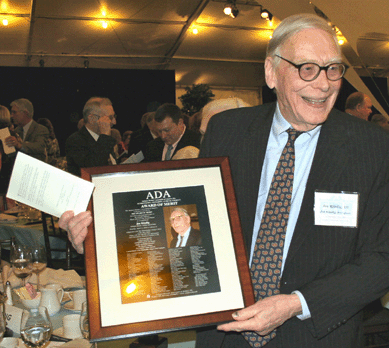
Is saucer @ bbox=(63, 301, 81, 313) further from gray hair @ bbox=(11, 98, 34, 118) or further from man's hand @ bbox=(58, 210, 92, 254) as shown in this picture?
gray hair @ bbox=(11, 98, 34, 118)

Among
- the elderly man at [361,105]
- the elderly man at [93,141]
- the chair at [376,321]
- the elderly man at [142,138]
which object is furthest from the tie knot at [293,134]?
the elderly man at [142,138]

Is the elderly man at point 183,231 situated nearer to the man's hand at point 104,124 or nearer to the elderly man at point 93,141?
the elderly man at point 93,141

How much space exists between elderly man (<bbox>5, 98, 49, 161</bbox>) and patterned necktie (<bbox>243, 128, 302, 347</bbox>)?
446 cm

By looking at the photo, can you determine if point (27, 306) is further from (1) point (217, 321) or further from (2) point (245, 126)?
(2) point (245, 126)

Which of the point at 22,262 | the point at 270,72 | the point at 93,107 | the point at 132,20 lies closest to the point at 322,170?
the point at 270,72

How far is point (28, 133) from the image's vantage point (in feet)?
18.5

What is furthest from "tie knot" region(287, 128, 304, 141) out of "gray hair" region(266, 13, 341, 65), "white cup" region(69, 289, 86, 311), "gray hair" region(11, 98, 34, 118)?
"gray hair" region(11, 98, 34, 118)

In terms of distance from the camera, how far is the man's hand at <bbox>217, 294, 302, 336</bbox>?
118cm

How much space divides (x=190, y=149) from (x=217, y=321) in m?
2.29

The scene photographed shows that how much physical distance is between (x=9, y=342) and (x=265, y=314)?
1041 millimetres

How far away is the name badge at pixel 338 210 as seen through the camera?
132 cm

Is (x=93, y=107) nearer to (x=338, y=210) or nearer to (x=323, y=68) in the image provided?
(x=323, y=68)

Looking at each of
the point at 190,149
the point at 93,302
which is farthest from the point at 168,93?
the point at 93,302

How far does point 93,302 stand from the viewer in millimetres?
1156
